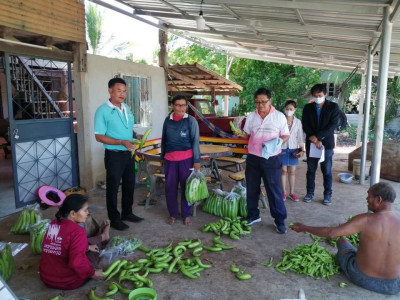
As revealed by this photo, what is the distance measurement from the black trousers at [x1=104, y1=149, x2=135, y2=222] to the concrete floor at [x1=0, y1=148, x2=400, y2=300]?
1.12ft

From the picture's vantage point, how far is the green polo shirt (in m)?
4.04

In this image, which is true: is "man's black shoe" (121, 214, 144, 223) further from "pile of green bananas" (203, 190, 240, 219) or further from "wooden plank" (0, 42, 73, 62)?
"wooden plank" (0, 42, 73, 62)

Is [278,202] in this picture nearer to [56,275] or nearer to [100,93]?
[56,275]

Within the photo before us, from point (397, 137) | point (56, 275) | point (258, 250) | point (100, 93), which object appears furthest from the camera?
point (397, 137)

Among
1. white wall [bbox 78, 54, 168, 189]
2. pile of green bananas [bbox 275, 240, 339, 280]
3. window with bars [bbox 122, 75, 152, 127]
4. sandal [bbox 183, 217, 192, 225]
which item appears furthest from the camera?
window with bars [bbox 122, 75, 152, 127]

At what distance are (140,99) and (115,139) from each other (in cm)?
390

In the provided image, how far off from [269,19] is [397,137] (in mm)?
12509

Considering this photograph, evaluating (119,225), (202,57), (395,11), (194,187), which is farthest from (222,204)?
(202,57)

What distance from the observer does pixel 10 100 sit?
480 centimetres

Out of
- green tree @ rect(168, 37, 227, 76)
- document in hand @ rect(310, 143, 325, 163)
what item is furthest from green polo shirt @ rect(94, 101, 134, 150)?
green tree @ rect(168, 37, 227, 76)

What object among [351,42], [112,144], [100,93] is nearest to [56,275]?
[112,144]

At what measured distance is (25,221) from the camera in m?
4.25

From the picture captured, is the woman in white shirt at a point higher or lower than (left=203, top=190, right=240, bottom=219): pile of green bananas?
higher

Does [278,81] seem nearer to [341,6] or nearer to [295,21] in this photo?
[295,21]
